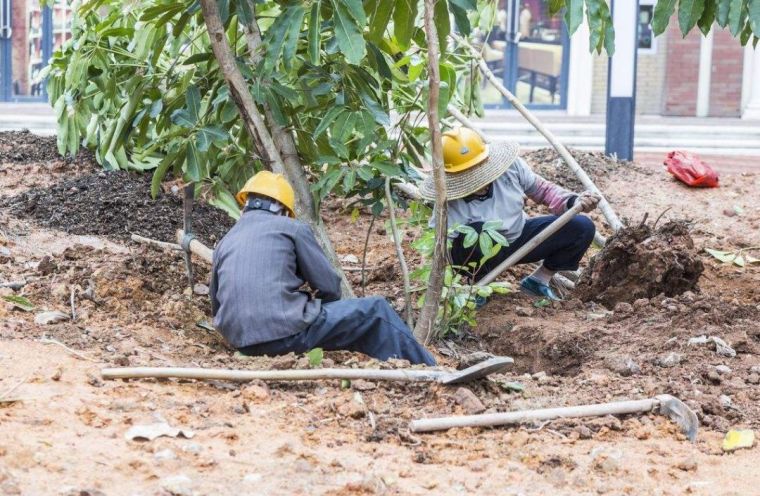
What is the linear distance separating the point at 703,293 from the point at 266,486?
4.03m

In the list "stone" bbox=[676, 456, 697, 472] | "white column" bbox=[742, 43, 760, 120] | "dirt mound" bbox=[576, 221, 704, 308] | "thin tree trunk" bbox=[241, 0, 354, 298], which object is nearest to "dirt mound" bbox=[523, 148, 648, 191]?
"dirt mound" bbox=[576, 221, 704, 308]

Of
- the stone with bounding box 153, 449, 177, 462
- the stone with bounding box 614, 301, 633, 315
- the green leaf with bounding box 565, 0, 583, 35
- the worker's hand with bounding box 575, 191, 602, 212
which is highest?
the green leaf with bounding box 565, 0, 583, 35

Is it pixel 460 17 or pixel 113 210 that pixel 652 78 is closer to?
pixel 113 210

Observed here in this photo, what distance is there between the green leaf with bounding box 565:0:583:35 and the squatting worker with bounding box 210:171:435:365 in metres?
1.47

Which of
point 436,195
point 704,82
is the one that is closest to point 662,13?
point 436,195

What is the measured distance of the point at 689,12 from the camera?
4.89 meters

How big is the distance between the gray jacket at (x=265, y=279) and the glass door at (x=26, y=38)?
1366cm

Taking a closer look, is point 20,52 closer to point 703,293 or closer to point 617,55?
point 617,55

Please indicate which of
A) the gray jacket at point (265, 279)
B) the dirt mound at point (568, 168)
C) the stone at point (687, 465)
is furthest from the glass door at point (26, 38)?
the stone at point (687, 465)

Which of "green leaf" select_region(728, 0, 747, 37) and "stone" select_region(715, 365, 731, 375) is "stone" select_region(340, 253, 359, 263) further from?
"green leaf" select_region(728, 0, 747, 37)

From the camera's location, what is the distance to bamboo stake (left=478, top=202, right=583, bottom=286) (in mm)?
6172

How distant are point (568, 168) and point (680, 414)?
5.65m

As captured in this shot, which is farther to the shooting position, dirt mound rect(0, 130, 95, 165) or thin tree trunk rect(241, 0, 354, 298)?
dirt mound rect(0, 130, 95, 165)

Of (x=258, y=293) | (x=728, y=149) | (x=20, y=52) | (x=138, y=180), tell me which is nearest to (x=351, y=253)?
(x=138, y=180)
